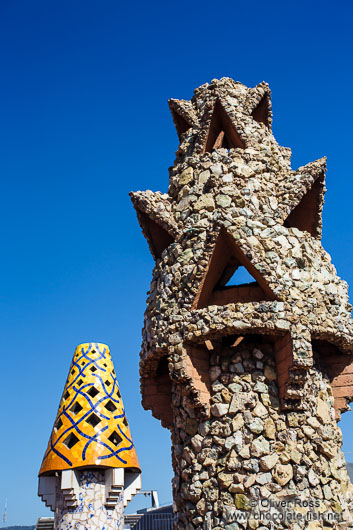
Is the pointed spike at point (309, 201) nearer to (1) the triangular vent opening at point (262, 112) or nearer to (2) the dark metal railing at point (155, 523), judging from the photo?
(1) the triangular vent opening at point (262, 112)

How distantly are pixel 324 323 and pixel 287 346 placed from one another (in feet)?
2.08

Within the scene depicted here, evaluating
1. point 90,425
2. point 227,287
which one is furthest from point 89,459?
point 227,287

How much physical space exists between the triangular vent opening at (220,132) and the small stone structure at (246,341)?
0.05m

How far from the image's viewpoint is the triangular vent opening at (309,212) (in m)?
8.39

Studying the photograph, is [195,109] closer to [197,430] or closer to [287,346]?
[287,346]

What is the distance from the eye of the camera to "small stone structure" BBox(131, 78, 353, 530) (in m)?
6.42

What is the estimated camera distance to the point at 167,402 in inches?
318

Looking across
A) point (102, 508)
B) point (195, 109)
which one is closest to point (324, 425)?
point (195, 109)

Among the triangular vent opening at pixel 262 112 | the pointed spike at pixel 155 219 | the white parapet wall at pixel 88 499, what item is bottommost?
the white parapet wall at pixel 88 499

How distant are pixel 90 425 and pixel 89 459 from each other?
0.75 m

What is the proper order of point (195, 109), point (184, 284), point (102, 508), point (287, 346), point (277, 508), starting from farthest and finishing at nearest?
point (102, 508) → point (195, 109) → point (184, 284) → point (287, 346) → point (277, 508)

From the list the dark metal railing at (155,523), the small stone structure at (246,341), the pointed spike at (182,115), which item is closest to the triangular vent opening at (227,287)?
the small stone structure at (246,341)

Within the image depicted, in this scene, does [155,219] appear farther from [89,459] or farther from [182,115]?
[89,459]

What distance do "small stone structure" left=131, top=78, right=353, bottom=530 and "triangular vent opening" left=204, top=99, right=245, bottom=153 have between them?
0.05 metres
